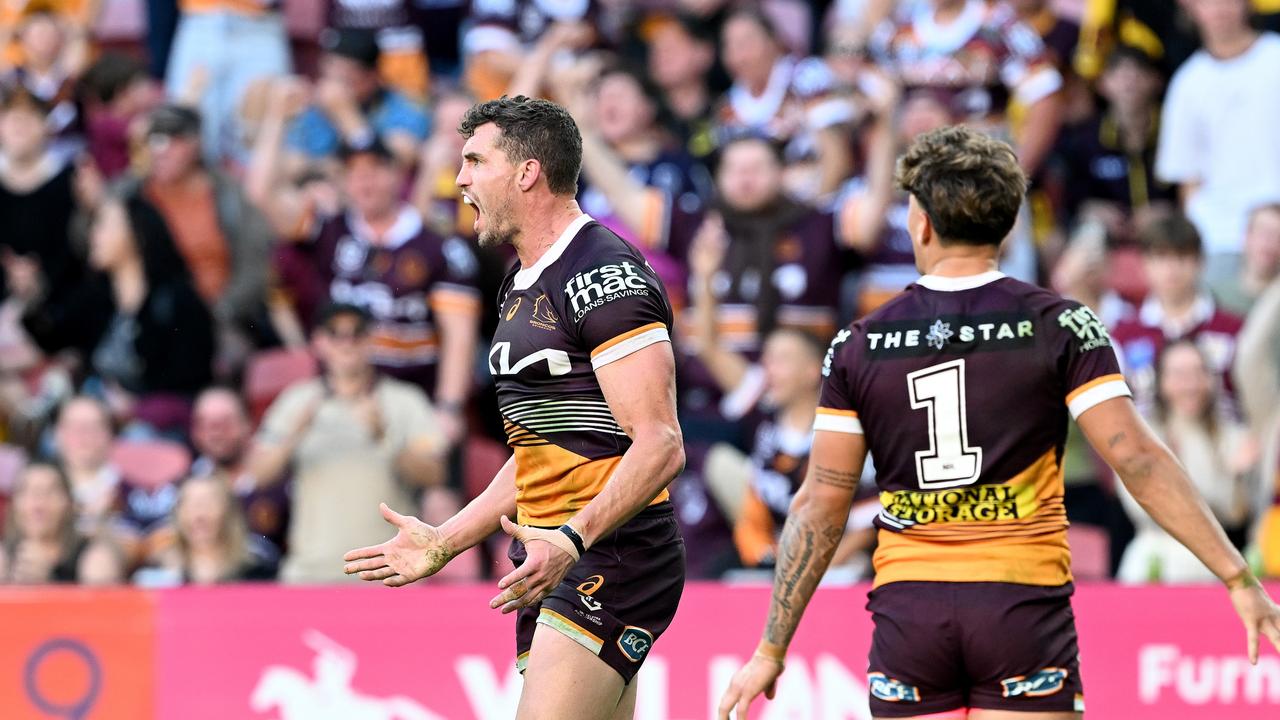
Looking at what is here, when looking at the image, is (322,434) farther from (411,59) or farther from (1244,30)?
(1244,30)

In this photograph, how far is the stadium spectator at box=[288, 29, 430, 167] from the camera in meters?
12.3

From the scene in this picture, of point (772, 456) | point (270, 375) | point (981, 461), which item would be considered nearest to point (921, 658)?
point (981, 461)

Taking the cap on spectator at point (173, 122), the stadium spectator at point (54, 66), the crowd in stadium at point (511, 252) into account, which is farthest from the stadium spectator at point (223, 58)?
the cap on spectator at point (173, 122)

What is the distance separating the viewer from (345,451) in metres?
9.90

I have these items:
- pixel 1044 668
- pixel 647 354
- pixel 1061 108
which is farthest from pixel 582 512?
pixel 1061 108

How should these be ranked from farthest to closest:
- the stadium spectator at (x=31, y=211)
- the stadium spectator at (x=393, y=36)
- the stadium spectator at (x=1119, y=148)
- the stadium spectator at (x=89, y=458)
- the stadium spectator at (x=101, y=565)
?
the stadium spectator at (x=393, y=36) < the stadium spectator at (x=31, y=211) < the stadium spectator at (x=1119, y=148) < the stadium spectator at (x=89, y=458) < the stadium spectator at (x=101, y=565)

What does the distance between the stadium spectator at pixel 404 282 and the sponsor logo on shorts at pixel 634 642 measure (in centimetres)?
534

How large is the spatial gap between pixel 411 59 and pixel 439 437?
393 centimetres

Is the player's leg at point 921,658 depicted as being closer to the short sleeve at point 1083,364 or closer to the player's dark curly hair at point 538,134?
the short sleeve at point 1083,364

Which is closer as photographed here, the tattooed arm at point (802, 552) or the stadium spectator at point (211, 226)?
the tattooed arm at point (802, 552)

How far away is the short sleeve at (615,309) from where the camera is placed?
4.79 m

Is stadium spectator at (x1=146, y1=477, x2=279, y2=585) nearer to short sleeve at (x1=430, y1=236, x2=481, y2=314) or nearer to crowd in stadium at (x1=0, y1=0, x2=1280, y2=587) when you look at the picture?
crowd in stadium at (x1=0, y1=0, x2=1280, y2=587)

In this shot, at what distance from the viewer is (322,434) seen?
32.7 ft

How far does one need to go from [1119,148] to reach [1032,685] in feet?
24.8
